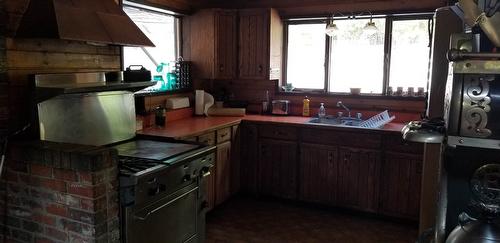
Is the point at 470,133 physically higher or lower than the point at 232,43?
lower

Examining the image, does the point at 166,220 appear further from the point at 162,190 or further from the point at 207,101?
the point at 207,101

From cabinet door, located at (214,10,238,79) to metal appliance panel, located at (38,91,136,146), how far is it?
58.2 inches

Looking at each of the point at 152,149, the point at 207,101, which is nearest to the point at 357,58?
the point at 207,101

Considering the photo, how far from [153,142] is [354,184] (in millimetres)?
1934

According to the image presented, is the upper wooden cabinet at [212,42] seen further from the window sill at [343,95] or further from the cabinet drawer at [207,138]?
the cabinet drawer at [207,138]

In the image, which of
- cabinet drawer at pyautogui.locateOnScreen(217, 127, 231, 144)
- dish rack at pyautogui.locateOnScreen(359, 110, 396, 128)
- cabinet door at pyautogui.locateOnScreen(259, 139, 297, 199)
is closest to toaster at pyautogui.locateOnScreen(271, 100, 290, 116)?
cabinet door at pyautogui.locateOnScreen(259, 139, 297, 199)

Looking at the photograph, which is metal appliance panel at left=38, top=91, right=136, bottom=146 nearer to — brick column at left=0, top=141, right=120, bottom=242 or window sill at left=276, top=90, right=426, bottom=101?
brick column at left=0, top=141, right=120, bottom=242

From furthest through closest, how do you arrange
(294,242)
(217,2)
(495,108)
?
(217,2)
(294,242)
(495,108)

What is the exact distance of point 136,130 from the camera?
3244mm

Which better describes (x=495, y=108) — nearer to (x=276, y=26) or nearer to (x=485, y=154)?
(x=485, y=154)

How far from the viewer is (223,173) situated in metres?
3.82

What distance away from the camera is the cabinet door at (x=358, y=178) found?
3605 mm

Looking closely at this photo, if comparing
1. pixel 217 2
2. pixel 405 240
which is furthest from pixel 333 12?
pixel 405 240

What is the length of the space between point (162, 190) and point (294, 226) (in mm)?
1589
